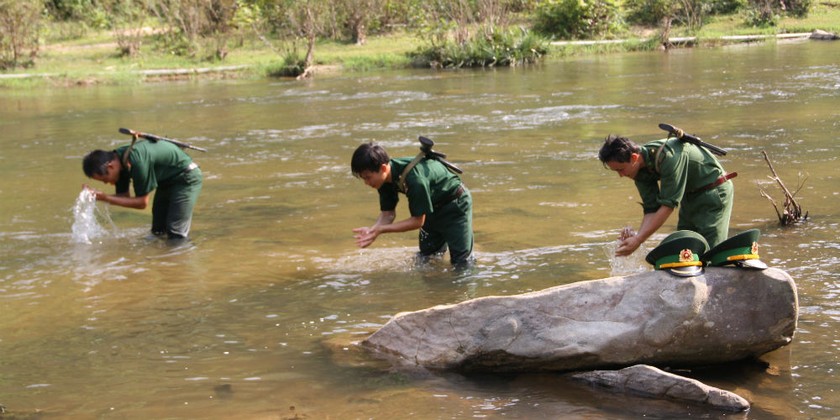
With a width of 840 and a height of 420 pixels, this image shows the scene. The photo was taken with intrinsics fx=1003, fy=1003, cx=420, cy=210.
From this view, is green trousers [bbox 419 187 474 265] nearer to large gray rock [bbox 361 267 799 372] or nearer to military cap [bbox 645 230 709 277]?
large gray rock [bbox 361 267 799 372]

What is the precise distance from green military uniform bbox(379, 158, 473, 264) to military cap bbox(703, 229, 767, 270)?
6.99 ft

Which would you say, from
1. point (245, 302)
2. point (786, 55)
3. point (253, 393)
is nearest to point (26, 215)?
point (245, 302)

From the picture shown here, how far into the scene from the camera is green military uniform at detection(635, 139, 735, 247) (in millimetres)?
5676

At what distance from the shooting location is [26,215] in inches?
411

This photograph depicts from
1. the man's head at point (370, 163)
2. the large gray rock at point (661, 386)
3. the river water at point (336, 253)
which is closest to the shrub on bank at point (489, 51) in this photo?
the river water at point (336, 253)

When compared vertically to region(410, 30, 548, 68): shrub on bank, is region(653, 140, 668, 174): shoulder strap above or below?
above

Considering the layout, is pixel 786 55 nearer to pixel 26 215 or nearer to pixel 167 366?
pixel 26 215

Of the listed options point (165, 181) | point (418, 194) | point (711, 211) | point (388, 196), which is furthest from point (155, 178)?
point (711, 211)

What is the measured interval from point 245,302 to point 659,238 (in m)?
3.35

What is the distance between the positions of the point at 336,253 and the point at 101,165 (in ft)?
6.56

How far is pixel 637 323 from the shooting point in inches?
197

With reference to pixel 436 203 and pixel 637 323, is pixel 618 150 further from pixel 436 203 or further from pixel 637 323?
pixel 436 203

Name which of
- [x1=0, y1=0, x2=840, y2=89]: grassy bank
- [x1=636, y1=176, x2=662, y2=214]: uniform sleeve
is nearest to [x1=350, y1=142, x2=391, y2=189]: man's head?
[x1=636, y1=176, x2=662, y2=214]: uniform sleeve

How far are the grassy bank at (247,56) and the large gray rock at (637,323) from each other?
20688mm
